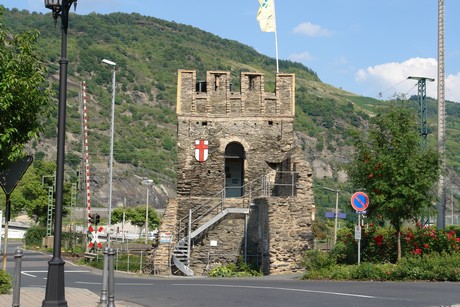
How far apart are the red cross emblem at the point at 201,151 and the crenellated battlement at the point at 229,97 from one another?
1580mm

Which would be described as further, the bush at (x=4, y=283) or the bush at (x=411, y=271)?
the bush at (x=411, y=271)

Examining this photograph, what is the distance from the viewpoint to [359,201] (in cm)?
2480

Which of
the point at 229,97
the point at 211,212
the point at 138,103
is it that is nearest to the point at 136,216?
the point at 138,103

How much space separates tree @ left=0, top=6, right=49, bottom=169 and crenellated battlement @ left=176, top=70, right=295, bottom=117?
67.2 ft

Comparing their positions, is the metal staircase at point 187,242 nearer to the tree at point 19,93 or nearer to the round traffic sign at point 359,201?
the round traffic sign at point 359,201

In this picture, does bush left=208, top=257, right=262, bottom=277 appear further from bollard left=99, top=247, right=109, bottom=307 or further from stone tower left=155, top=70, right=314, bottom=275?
bollard left=99, top=247, right=109, bottom=307

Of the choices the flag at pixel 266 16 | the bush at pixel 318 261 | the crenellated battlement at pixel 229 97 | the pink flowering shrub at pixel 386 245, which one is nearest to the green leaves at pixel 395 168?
the pink flowering shrub at pixel 386 245

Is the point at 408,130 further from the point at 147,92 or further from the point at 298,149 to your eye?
the point at 147,92

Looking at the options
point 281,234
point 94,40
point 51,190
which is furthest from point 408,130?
point 94,40

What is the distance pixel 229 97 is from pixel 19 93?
22416 mm

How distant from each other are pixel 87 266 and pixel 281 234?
12770mm

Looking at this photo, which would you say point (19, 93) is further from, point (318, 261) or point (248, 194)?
point (248, 194)

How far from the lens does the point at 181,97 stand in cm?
3819

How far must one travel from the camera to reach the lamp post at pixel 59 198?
13414 mm
